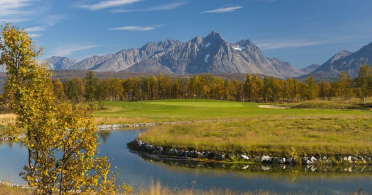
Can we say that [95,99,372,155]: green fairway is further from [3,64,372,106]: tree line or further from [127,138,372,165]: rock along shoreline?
[3,64,372,106]: tree line

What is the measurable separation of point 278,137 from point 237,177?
1393 centimetres

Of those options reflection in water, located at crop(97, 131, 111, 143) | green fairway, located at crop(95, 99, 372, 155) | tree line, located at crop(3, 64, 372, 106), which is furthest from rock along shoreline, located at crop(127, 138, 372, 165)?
tree line, located at crop(3, 64, 372, 106)

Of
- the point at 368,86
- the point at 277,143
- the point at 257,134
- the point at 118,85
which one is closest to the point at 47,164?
the point at 277,143

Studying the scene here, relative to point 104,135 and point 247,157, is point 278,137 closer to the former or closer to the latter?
point 247,157

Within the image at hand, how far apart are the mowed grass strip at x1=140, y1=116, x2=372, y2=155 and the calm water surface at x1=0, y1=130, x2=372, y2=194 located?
131 inches

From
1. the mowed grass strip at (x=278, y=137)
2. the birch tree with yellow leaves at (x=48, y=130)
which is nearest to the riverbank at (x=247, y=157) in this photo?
the mowed grass strip at (x=278, y=137)

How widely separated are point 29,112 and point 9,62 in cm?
303

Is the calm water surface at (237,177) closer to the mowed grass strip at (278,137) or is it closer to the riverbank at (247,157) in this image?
the riverbank at (247,157)

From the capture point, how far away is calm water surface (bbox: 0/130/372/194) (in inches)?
972

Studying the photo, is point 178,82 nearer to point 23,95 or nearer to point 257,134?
point 257,134

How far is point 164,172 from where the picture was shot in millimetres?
29844

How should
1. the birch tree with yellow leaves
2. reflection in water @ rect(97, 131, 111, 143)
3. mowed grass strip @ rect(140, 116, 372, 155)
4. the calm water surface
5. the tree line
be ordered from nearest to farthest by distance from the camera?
the birch tree with yellow leaves → the calm water surface → mowed grass strip @ rect(140, 116, 372, 155) → reflection in water @ rect(97, 131, 111, 143) → the tree line

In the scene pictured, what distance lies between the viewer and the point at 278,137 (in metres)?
39.6

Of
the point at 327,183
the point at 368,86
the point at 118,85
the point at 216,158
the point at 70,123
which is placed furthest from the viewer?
the point at 118,85
